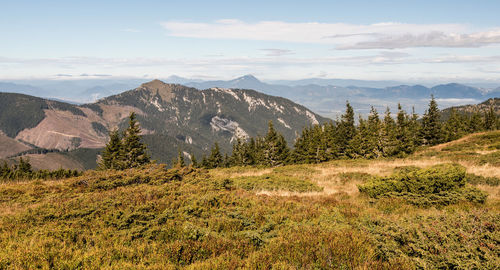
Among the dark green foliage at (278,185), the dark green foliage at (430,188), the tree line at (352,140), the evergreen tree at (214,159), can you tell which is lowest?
the evergreen tree at (214,159)

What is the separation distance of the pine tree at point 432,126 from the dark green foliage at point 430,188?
243 ft

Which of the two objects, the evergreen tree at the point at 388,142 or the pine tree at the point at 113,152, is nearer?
the pine tree at the point at 113,152

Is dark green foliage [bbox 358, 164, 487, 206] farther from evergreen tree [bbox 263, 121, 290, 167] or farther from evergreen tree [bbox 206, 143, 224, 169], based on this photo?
evergreen tree [bbox 206, 143, 224, 169]

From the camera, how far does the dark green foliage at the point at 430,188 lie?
10078 mm

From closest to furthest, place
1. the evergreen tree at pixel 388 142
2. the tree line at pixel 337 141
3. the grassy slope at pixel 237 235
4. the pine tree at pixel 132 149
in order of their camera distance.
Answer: the grassy slope at pixel 237 235 < the pine tree at pixel 132 149 < the tree line at pixel 337 141 < the evergreen tree at pixel 388 142

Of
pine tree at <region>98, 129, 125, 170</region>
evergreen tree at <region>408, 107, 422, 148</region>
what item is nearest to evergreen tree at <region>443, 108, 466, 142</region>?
evergreen tree at <region>408, 107, 422, 148</region>

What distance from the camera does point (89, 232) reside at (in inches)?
290

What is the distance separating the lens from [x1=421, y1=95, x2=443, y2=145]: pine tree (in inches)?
2872

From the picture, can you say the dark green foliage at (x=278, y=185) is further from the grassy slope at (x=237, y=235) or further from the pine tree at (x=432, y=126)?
the pine tree at (x=432, y=126)

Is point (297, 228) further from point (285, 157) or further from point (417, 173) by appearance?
point (285, 157)

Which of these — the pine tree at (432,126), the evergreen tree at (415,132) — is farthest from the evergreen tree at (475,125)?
the pine tree at (432,126)

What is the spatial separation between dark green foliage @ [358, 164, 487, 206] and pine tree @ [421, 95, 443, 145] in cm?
7413

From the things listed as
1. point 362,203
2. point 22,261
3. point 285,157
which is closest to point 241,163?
point 285,157

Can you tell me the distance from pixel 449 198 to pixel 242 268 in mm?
9052
